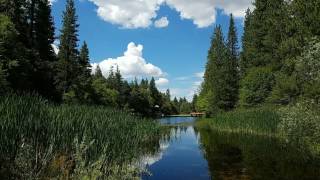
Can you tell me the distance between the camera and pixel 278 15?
49.4 m

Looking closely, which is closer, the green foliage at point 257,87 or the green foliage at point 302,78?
the green foliage at point 302,78

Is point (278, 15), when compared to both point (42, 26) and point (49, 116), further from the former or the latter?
point (49, 116)

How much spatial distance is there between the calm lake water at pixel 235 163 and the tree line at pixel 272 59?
3.62 m

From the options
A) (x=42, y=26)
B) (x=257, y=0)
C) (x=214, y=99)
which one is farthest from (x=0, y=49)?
(x=214, y=99)

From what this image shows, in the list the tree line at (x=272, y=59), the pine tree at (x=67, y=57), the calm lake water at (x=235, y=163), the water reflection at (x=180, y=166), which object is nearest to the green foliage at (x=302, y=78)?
the tree line at (x=272, y=59)

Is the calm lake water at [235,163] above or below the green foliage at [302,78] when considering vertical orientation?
→ below

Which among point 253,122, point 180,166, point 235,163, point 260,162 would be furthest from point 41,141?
point 253,122

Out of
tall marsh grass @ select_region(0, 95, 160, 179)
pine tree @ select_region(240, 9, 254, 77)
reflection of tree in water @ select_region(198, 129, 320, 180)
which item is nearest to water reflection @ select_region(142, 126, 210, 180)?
reflection of tree in water @ select_region(198, 129, 320, 180)

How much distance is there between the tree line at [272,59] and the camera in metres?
25.2

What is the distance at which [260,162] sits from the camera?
819 inches

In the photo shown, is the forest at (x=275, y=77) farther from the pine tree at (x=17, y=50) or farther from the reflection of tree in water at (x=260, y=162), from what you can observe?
the pine tree at (x=17, y=50)

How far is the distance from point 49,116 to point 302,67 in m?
13.7

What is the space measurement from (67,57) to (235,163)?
35.9 meters

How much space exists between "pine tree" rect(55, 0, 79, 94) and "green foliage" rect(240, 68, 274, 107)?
73.8 feet
